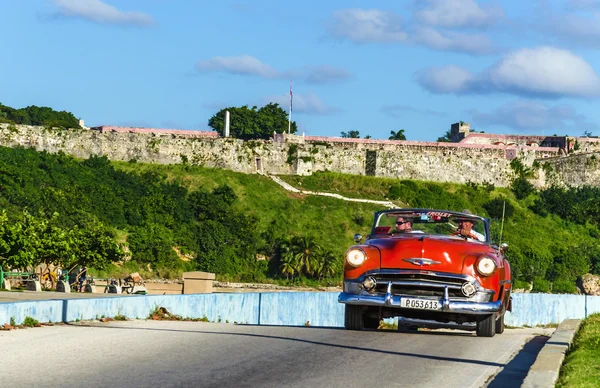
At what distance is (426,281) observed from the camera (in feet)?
53.3

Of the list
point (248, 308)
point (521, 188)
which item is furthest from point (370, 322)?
point (521, 188)

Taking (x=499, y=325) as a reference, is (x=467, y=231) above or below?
above

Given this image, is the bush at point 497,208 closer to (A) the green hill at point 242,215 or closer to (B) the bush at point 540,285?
(A) the green hill at point 242,215

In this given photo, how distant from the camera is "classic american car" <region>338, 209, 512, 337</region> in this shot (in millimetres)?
16125

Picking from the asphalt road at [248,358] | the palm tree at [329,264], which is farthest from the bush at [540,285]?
the asphalt road at [248,358]

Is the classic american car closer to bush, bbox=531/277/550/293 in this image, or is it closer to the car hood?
the car hood

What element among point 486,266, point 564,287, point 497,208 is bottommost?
point 564,287

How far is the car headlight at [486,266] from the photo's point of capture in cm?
1620

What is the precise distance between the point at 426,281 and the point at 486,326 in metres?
1.66

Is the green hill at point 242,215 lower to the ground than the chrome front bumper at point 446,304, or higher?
higher

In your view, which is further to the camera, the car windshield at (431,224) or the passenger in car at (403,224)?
the passenger in car at (403,224)

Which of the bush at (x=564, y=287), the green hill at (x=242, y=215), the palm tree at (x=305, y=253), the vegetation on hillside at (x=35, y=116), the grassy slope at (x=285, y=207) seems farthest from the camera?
the vegetation on hillside at (x=35, y=116)

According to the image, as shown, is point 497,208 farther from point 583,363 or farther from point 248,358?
point 248,358

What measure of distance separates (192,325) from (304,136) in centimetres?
7532
